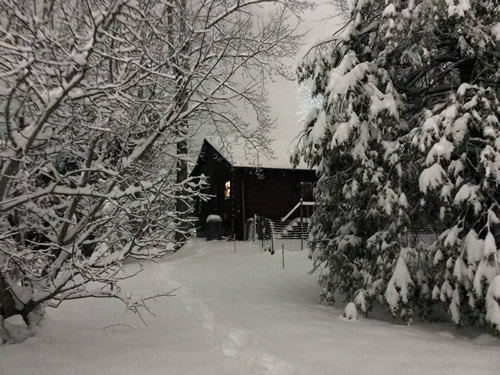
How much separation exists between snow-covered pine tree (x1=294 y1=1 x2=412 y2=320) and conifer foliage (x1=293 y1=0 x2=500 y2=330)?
0.7 inches

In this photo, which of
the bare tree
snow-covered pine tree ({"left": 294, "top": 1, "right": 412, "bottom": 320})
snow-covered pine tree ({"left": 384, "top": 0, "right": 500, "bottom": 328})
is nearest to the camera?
the bare tree

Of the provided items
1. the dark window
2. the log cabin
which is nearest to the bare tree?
the log cabin

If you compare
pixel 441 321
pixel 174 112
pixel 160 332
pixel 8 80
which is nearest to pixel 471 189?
pixel 441 321

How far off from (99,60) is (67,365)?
3081 millimetres

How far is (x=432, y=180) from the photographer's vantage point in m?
5.30

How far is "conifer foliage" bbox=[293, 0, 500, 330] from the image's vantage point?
5.27m

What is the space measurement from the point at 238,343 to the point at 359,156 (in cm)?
316

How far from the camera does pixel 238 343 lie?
5.17 meters

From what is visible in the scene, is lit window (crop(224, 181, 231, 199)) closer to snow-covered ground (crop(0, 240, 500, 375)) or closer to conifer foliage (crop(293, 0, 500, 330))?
snow-covered ground (crop(0, 240, 500, 375))

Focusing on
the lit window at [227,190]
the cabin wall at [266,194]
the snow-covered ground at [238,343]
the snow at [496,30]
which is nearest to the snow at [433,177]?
the snow at [496,30]

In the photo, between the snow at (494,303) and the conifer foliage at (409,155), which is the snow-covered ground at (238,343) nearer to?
the snow at (494,303)

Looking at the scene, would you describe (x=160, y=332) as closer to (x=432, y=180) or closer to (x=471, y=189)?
(x=432, y=180)

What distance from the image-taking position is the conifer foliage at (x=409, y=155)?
207 inches

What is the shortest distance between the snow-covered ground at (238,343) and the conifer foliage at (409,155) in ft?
1.81
